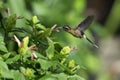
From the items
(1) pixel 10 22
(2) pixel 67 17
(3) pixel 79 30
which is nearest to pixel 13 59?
(1) pixel 10 22

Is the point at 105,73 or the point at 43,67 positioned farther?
the point at 105,73

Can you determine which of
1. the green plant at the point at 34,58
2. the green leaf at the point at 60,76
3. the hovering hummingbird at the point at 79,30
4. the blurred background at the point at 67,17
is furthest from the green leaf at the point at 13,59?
the blurred background at the point at 67,17

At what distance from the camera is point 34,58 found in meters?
1.27

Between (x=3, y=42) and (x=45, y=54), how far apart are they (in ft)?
0.41

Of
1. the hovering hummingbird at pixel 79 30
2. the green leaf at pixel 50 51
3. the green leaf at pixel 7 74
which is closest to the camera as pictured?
the green leaf at pixel 7 74

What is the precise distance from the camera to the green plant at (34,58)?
1.22 m

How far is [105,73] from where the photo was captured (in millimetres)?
3539

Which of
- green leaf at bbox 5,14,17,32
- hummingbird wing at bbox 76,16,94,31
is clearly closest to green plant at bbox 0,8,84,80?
green leaf at bbox 5,14,17,32

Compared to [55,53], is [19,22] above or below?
above

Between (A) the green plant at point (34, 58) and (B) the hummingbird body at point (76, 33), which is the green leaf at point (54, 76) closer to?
(A) the green plant at point (34, 58)

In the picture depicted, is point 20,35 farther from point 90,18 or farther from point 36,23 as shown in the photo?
point 90,18

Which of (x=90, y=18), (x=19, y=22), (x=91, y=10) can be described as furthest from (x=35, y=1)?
A: (x=91, y=10)

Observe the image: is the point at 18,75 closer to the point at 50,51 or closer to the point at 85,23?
the point at 50,51

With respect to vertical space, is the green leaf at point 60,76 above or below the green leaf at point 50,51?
below
